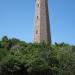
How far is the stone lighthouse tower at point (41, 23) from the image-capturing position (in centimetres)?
6538

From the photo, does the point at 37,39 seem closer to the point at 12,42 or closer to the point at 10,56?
the point at 12,42

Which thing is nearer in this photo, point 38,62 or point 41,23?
point 38,62

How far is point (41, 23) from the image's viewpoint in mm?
66250

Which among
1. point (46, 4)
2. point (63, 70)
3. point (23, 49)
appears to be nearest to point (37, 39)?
point (46, 4)

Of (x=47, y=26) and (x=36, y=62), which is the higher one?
(x=47, y=26)

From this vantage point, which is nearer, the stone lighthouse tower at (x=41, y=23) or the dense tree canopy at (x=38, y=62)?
the dense tree canopy at (x=38, y=62)

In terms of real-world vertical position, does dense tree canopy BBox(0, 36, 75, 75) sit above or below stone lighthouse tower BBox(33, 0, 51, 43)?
below

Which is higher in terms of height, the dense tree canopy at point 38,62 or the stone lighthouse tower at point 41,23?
the stone lighthouse tower at point 41,23

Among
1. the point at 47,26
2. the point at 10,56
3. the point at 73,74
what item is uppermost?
the point at 47,26

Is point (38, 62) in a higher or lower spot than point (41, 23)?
lower

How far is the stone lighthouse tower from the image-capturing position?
65375 mm

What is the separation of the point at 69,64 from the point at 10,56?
7579 mm

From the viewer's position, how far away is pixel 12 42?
51719mm

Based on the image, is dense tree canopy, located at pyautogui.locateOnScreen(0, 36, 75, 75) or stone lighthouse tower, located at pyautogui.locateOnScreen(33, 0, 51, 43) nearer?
dense tree canopy, located at pyautogui.locateOnScreen(0, 36, 75, 75)
